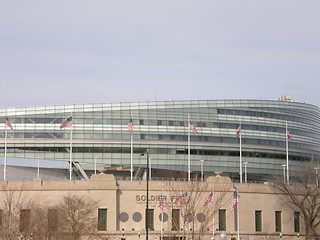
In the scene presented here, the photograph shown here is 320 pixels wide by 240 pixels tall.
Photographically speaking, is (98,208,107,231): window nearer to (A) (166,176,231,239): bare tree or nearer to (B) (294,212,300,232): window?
(A) (166,176,231,239): bare tree

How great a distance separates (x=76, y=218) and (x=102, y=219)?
4.90m

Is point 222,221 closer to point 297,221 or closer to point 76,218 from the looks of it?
point 297,221

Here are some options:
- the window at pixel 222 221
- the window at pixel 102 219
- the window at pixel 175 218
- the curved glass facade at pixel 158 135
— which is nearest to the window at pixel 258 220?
the window at pixel 222 221

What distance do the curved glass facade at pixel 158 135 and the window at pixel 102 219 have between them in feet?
129

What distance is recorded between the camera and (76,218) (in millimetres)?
84625

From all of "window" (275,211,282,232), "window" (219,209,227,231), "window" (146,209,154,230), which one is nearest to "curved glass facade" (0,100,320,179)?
"window" (275,211,282,232)

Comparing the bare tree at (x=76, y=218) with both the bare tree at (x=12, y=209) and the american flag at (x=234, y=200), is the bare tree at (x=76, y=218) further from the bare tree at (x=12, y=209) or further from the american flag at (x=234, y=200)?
the american flag at (x=234, y=200)

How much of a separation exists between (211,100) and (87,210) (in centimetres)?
5618

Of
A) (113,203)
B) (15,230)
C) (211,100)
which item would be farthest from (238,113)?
(15,230)

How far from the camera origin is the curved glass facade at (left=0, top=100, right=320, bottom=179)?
127188 mm

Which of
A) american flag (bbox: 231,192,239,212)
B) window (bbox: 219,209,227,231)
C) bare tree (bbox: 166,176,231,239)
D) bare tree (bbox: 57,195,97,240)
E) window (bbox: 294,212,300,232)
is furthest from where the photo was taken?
window (bbox: 294,212,300,232)

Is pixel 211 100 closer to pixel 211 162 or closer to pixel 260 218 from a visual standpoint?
pixel 211 162

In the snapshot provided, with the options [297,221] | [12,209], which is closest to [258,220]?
[297,221]

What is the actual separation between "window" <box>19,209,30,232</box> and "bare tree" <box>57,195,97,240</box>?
4007 millimetres
